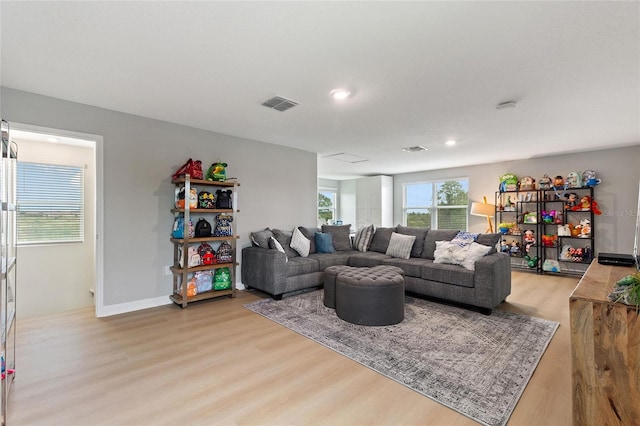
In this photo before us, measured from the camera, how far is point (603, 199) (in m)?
5.26

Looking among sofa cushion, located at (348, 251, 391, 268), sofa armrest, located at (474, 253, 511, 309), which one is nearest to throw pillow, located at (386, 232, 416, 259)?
sofa cushion, located at (348, 251, 391, 268)

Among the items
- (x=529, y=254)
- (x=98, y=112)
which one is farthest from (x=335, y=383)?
(x=529, y=254)

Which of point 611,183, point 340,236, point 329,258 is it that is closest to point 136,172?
point 329,258

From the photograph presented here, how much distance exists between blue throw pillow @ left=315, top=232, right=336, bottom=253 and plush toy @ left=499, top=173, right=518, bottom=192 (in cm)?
396

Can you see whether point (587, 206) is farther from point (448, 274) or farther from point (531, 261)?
point (448, 274)

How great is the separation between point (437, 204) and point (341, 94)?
5646mm

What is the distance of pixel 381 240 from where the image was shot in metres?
5.22

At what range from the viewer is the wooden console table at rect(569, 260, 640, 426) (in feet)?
4.21

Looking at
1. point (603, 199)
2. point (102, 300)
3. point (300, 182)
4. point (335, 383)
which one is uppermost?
point (300, 182)

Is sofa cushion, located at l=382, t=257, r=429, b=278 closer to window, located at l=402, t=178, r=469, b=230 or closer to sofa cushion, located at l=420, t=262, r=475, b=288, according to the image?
sofa cushion, located at l=420, t=262, r=475, b=288

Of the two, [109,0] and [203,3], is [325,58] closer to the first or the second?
[203,3]

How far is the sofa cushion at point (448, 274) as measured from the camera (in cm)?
349

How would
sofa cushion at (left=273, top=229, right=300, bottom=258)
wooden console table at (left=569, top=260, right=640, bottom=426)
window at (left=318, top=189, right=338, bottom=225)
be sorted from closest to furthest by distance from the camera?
wooden console table at (left=569, top=260, right=640, bottom=426) < sofa cushion at (left=273, top=229, right=300, bottom=258) < window at (left=318, top=189, right=338, bottom=225)

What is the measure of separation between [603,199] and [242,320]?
6364 mm
